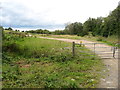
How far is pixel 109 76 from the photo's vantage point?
565cm

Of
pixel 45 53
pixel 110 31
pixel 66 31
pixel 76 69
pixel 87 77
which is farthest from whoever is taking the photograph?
pixel 66 31

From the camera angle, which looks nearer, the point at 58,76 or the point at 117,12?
the point at 58,76

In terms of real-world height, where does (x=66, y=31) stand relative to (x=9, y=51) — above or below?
above

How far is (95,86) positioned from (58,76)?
1.77 metres

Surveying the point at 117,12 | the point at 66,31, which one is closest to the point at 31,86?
the point at 117,12

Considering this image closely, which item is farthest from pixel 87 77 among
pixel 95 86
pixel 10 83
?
pixel 10 83

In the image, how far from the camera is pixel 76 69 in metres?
6.56

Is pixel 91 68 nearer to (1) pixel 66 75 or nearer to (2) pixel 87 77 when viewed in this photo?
(2) pixel 87 77

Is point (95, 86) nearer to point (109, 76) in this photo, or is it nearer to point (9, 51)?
point (109, 76)

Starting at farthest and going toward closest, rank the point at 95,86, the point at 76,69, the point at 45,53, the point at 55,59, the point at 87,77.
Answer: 1. the point at 45,53
2. the point at 55,59
3. the point at 76,69
4. the point at 87,77
5. the point at 95,86

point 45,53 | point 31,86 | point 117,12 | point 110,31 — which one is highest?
point 117,12

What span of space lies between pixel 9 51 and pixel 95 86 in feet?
26.6

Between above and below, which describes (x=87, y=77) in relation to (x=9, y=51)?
below

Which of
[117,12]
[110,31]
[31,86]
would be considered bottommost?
[31,86]
